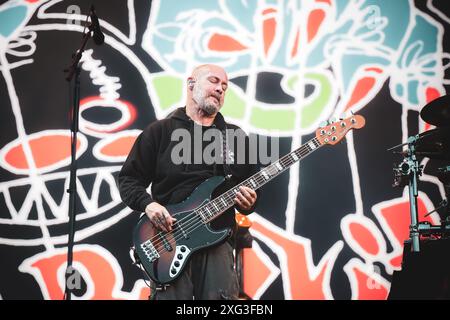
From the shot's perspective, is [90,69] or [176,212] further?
[90,69]

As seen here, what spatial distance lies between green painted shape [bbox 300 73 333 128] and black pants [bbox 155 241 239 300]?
1.53 meters

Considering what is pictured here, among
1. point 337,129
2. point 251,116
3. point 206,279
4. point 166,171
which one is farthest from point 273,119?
point 206,279

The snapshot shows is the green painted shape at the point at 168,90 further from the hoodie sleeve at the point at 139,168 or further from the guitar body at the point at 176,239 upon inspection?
the guitar body at the point at 176,239

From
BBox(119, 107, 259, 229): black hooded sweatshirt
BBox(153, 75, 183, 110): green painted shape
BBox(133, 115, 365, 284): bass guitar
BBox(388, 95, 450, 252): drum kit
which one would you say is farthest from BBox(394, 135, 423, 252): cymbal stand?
BBox(153, 75, 183, 110): green painted shape

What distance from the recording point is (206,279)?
2.50m

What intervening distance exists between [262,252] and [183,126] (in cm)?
122

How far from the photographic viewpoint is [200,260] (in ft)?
8.36

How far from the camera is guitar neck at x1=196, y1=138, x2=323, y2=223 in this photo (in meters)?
2.62

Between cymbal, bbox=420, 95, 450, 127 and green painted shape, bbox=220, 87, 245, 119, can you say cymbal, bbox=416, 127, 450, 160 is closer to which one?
cymbal, bbox=420, 95, 450, 127

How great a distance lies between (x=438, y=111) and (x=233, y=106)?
1.49 m

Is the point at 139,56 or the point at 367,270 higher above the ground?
the point at 139,56

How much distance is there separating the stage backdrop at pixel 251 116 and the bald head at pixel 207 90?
25.2 inches

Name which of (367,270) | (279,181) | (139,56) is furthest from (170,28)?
(367,270)
